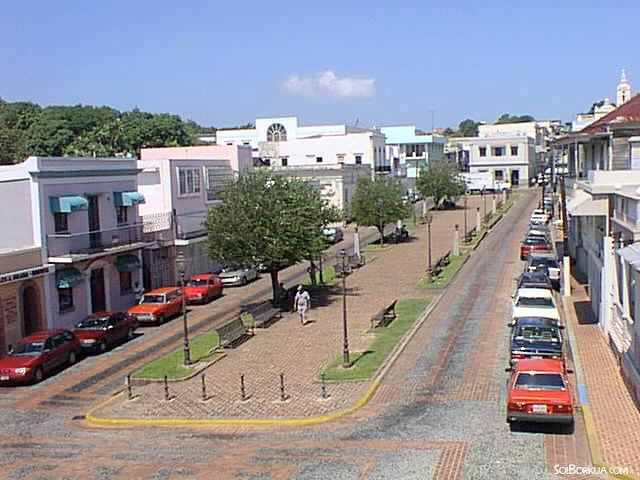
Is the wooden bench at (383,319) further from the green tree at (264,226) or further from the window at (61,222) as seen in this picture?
→ the window at (61,222)

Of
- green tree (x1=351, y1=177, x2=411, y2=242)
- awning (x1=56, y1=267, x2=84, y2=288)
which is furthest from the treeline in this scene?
awning (x1=56, y1=267, x2=84, y2=288)

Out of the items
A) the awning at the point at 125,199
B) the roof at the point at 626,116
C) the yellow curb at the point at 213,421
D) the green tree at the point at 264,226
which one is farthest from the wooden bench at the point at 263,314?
the roof at the point at 626,116

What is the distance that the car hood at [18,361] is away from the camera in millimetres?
28609

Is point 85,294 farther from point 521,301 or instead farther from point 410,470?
point 410,470

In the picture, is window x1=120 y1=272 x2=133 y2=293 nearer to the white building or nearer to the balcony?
the balcony

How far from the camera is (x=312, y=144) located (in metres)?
98.8

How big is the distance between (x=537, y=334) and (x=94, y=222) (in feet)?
74.4

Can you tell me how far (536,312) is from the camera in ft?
104

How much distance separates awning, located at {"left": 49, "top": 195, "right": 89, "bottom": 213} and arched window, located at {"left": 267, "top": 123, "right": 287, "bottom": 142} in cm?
7102

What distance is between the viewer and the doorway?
34281 millimetres

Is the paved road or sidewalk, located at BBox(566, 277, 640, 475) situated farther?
sidewalk, located at BBox(566, 277, 640, 475)

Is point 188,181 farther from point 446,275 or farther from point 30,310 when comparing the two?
point 30,310

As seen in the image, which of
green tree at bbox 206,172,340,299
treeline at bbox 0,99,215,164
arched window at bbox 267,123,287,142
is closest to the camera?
green tree at bbox 206,172,340,299

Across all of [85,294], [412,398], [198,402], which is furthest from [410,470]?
[85,294]
